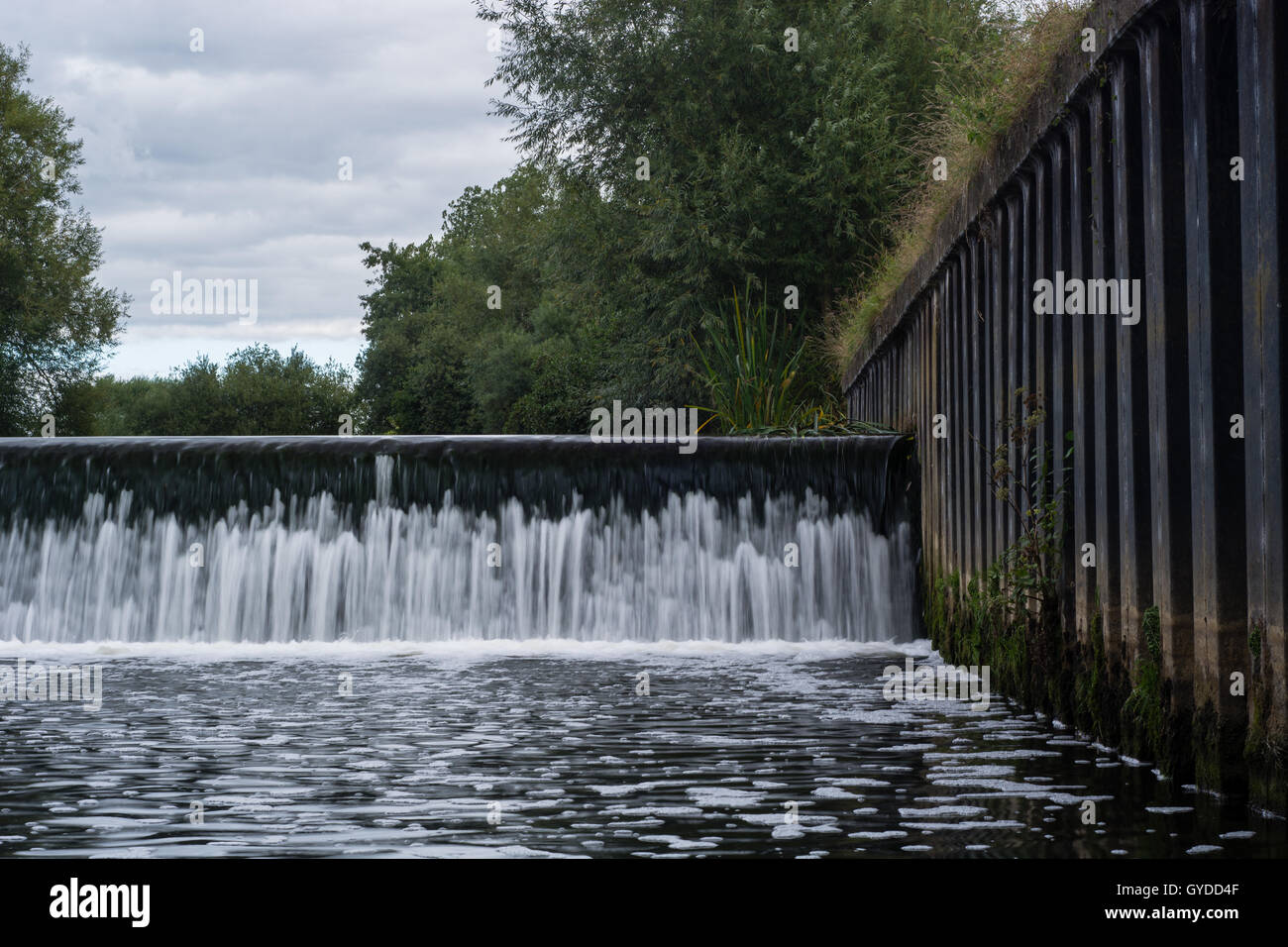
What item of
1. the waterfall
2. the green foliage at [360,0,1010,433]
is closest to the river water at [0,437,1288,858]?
the waterfall

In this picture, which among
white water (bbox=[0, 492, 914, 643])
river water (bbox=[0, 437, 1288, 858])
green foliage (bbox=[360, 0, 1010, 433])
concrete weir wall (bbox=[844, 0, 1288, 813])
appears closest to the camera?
concrete weir wall (bbox=[844, 0, 1288, 813])

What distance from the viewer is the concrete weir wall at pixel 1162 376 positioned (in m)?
5.23

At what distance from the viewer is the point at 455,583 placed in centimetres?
1498

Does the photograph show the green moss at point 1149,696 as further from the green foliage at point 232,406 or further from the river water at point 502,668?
the green foliage at point 232,406

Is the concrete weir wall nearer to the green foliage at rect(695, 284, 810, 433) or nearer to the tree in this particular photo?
the green foliage at rect(695, 284, 810, 433)

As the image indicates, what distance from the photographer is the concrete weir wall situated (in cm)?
523

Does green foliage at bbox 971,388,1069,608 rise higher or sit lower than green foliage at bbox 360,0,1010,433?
lower

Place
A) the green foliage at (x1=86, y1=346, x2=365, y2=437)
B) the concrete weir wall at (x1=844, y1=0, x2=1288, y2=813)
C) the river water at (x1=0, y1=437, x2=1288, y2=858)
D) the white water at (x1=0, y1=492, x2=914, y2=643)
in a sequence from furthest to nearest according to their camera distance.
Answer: the green foliage at (x1=86, y1=346, x2=365, y2=437), the white water at (x1=0, y1=492, x2=914, y2=643), the river water at (x1=0, y1=437, x2=1288, y2=858), the concrete weir wall at (x1=844, y1=0, x2=1288, y2=813)

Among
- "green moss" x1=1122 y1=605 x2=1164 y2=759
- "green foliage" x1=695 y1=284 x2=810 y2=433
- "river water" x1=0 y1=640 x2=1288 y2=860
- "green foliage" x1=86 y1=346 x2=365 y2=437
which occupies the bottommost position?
"river water" x1=0 y1=640 x2=1288 y2=860

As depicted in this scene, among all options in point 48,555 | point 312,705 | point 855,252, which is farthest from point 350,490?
point 855,252

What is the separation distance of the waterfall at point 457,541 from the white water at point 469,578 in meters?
0.02

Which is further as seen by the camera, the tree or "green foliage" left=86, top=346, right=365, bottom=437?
"green foliage" left=86, top=346, right=365, bottom=437

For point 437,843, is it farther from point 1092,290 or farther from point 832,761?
point 1092,290

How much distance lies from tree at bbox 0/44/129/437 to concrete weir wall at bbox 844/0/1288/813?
44122 mm
